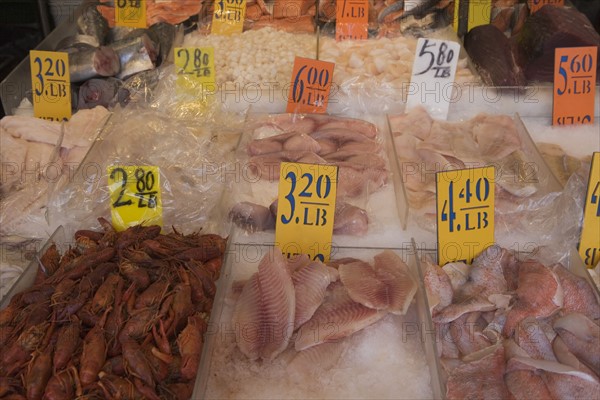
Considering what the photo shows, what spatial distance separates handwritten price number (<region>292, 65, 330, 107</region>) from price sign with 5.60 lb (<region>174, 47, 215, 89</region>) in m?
0.50

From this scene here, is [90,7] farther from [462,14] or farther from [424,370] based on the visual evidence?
[424,370]

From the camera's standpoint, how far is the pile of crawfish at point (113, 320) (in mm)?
1506

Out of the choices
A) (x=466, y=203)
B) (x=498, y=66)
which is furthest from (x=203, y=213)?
→ (x=498, y=66)

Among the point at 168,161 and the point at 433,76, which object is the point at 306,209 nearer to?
the point at 168,161

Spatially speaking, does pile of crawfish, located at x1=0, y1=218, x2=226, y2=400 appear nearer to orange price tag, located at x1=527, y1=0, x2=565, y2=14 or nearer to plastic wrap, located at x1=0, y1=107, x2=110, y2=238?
plastic wrap, located at x1=0, y1=107, x2=110, y2=238

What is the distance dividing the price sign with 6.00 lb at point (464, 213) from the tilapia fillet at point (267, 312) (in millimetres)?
604

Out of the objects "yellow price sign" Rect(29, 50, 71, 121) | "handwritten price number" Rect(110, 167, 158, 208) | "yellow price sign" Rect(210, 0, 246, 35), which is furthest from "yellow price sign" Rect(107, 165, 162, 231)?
"yellow price sign" Rect(210, 0, 246, 35)

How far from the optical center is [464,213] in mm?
2070

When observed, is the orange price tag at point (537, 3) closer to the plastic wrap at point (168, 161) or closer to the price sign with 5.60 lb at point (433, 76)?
the price sign with 5.60 lb at point (433, 76)

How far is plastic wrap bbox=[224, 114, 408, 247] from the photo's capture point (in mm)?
2357

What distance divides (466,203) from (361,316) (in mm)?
591

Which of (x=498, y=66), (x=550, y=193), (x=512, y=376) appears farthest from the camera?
(x=498, y=66)

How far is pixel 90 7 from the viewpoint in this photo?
149 inches

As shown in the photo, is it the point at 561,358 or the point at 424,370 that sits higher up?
the point at 561,358
